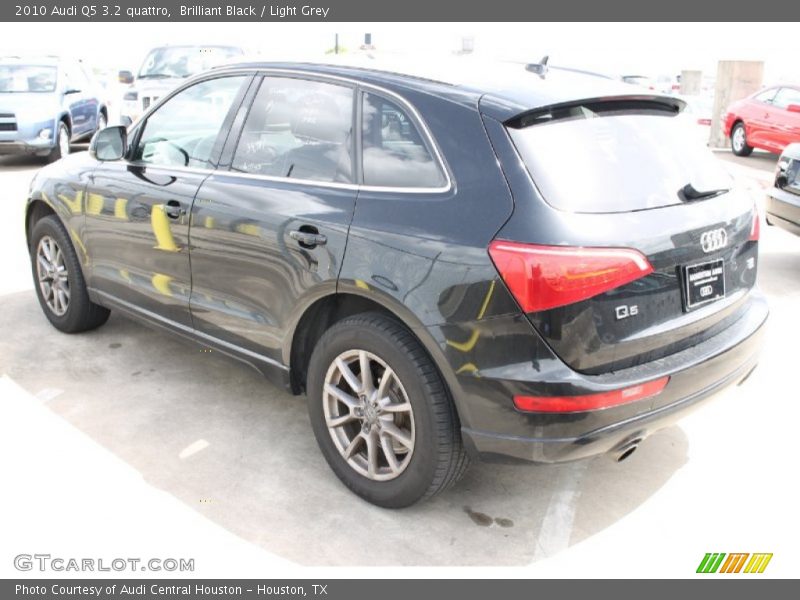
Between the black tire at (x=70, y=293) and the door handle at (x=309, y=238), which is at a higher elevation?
the door handle at (x=309, y=238)

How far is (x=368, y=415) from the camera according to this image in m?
3.16

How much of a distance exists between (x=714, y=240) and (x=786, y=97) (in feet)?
42.1

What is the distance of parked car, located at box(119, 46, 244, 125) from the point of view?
38.1ft

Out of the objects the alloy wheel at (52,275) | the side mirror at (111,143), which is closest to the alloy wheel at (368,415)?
the side mirror at (111,143)

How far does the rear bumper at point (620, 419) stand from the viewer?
268 centimetres

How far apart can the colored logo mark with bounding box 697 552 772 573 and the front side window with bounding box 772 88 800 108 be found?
12750 mm

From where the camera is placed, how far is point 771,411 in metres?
4.07

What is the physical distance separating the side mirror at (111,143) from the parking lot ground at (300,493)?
1.25 metres

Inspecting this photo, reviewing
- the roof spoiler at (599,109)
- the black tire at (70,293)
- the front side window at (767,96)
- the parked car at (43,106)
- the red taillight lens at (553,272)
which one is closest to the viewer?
the red taillight lens at (553,272)

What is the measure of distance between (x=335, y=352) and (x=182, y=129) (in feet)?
5.84

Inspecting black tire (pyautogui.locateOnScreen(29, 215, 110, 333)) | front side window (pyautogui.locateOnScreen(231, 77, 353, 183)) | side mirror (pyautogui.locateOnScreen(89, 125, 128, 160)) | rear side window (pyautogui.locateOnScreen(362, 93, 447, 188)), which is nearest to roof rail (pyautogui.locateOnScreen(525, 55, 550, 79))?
rear side window (pyautogui.locateOnScreen(362, 93, 447, 188))

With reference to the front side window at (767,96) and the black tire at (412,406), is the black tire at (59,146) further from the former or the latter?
the front side window at (767,96)

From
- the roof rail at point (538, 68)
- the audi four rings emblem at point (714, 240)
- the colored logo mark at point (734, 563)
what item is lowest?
the colored logo mark at point (734, 563)

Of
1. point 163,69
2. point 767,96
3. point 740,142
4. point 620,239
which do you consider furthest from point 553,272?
point 740,142
